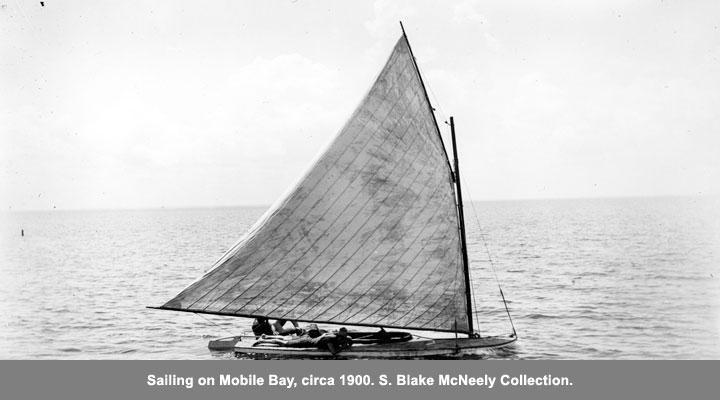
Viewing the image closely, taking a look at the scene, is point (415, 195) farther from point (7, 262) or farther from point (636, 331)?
point (7, 262)

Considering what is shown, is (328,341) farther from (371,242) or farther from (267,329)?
(371,242)

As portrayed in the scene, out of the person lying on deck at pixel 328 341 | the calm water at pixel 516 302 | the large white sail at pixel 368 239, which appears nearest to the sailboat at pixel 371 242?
the large white sail at pixel 368 239

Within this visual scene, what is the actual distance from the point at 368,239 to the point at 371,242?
13 cm

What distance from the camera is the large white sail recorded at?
1903 cm

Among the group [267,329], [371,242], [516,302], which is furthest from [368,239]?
[516,302]

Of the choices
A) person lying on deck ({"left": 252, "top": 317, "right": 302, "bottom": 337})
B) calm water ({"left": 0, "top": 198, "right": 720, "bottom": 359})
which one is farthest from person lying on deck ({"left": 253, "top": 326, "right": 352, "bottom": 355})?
calm water ({"left": 0, "top": 198, "right": 720, "bottom": 359})

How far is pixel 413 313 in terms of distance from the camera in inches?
774

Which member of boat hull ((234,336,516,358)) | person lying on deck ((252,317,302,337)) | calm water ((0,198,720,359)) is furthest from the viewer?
calm water ((0,198,720,359))

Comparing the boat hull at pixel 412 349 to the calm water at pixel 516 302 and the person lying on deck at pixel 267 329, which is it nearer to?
the calm water at pixel 516 302

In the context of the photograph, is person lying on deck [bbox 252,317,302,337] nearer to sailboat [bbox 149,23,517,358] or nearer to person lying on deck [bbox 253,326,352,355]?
person lying on deck [bbox 253,326,352,355]

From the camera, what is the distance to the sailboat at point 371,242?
19.0m

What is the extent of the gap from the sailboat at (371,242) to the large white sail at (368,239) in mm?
28

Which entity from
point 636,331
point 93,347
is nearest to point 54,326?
point 93,347

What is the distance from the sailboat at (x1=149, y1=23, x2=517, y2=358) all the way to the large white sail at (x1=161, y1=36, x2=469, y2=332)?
3cm
